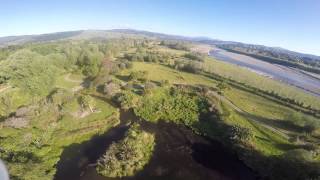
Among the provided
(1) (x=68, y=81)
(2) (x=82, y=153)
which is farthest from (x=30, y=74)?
(2) (x=82, y=153)

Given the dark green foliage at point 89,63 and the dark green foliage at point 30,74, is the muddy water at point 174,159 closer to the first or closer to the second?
the dark green foliage at point 30,74

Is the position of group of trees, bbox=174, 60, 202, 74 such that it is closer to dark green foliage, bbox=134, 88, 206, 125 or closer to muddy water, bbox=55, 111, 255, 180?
dark green foliage, bbox=134, 88, 206, 125

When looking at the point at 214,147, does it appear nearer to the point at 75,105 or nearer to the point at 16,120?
the point at 75,105

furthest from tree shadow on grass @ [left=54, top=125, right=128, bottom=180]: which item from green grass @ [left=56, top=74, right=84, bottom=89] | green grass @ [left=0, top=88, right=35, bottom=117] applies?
green grass @ [left=56, top=74, right=84, bottom=89]

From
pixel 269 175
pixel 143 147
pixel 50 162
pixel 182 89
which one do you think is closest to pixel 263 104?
pixel 182 89

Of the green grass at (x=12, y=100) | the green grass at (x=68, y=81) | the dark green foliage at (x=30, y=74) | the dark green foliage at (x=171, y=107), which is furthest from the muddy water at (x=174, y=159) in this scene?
the green grass at (x=68, y=81)
